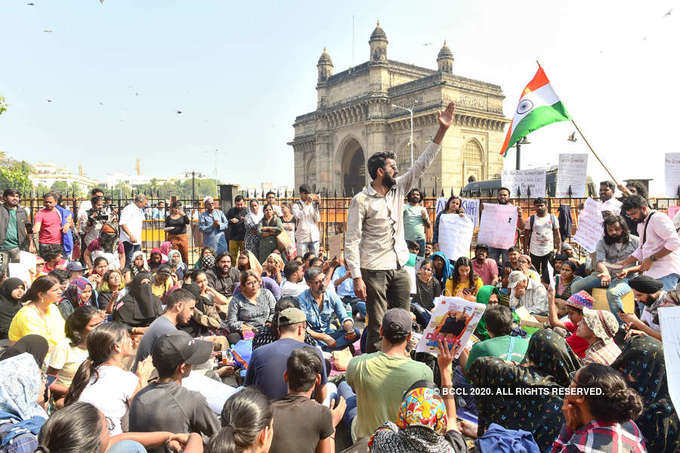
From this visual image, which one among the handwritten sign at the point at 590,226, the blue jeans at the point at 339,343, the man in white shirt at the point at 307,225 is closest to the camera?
the blue jeans at the point at 339,343

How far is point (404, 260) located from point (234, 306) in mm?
2573

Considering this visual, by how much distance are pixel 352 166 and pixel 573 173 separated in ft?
121

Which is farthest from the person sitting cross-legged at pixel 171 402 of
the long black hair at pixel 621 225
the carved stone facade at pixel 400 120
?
the carved stone facade at pixel 400 120

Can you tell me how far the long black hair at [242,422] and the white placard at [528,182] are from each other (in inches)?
381

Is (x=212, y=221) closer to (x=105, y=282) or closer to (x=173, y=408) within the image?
(x=105, y=282)

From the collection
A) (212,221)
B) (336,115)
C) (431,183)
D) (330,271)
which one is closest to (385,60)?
(336,115)

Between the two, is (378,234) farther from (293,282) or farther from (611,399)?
(293,282)

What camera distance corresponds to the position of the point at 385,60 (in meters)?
40.7

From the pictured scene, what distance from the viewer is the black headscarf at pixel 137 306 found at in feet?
18.6

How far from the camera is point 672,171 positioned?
9430mm

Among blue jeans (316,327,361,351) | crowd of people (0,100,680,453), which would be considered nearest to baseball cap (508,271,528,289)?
crowd of people (0,100,680,453)

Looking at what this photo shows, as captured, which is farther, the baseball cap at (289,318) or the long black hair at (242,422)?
the baseball cap at (289,318)

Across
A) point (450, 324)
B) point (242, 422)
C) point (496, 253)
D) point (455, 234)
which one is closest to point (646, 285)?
point (450, 324)

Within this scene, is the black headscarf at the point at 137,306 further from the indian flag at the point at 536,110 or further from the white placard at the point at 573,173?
the white placard at the point at 573,173
